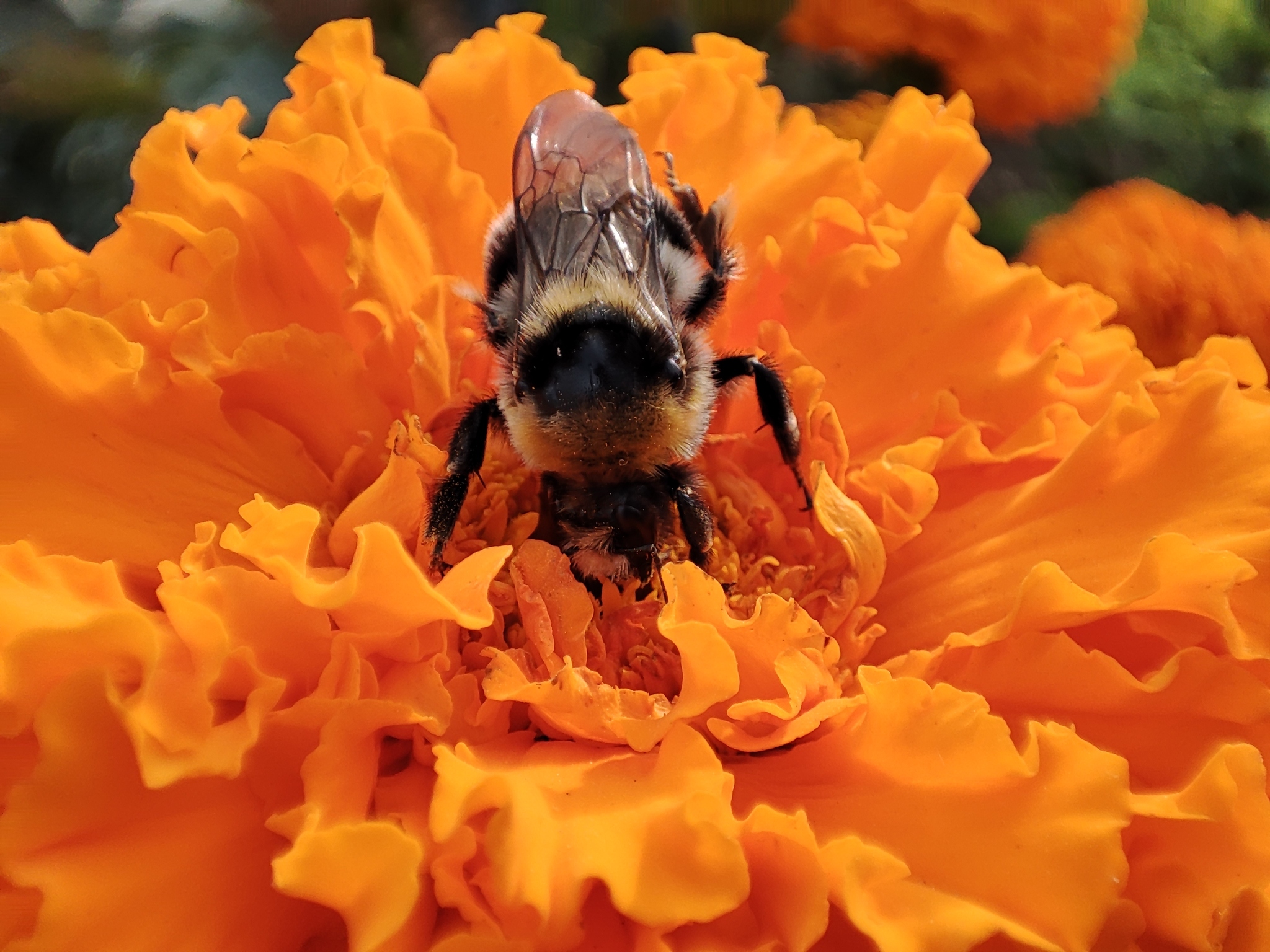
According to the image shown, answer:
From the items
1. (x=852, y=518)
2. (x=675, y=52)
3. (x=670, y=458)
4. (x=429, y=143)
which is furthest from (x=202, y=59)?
(x=852, y=518)

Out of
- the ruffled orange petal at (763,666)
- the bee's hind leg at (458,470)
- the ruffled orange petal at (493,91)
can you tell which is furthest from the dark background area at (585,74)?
the ruffled orange petal at (763,666)

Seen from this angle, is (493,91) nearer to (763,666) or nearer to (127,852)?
(763,666)

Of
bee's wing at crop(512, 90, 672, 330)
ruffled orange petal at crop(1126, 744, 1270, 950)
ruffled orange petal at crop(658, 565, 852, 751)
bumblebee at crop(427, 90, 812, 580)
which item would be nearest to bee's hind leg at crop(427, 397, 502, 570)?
bumblebee at crop(427, 90, 812, 580)

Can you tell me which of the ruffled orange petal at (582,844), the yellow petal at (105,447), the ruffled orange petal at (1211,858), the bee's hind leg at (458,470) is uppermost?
the yellow petal at (105,447)

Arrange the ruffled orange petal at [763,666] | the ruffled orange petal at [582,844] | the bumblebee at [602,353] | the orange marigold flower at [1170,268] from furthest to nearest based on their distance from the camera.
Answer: the orange marigold flower at [1170,268], the bumblebee at [602,353], the ruffled orange petal at [763,666], the ruffled orange petal at [582,844]

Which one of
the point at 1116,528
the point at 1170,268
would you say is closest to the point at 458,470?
the point at 1116,528

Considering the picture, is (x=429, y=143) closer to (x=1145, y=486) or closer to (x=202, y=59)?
(x=1145, y=486)

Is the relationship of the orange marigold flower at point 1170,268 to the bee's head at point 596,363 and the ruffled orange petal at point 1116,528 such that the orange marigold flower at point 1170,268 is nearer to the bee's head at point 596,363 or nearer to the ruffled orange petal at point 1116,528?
the ruffled orange petal at point 1116,528
